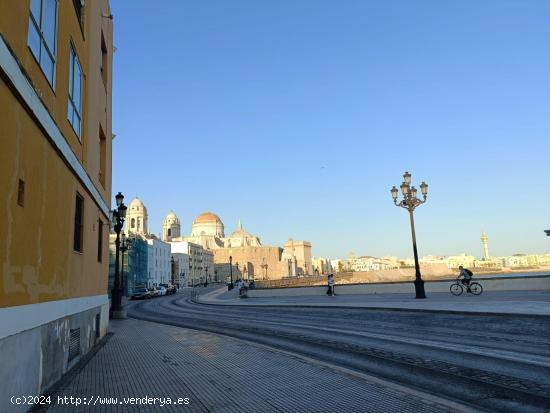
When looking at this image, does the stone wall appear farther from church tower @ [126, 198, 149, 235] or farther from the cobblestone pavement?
church tower @ [126, 198, 149, 235]

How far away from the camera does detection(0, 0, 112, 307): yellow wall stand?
4832 millimetres

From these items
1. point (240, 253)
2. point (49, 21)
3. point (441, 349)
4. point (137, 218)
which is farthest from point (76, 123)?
point (240, 253)

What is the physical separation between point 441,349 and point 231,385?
15.5ft

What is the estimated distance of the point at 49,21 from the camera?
7.02 m

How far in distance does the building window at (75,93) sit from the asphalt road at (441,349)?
22.9 ft

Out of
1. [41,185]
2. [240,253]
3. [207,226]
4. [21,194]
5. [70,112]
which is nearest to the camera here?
[21,194]

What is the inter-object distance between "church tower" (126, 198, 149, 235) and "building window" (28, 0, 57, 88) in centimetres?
12593

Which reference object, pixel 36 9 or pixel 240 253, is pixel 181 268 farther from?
pixel 36 9

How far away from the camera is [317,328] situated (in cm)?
1423

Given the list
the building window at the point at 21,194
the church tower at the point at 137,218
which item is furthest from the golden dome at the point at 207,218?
the building window at the point at 21,194

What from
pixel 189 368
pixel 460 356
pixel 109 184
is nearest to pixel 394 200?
pixel 109 184

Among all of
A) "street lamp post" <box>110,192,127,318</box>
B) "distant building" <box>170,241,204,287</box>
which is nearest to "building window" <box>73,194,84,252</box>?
"street lamp post" <box>110,192,127,318</box>

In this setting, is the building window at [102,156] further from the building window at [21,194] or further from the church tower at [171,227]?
the church tower at [171,227]

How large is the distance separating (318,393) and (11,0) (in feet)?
20.0
